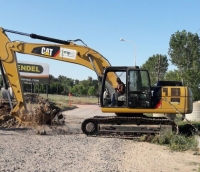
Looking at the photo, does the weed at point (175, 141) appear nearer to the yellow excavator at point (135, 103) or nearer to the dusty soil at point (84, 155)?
the dusty soil at point (84, 155)

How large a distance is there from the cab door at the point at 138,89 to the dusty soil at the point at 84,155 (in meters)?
1.46

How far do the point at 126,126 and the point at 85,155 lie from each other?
4039 millimetres

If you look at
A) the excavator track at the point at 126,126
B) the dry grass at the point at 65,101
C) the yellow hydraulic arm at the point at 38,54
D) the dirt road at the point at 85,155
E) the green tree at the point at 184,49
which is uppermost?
the green tree at the point at 184,49

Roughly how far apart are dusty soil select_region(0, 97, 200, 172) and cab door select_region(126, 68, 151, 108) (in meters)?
1.46

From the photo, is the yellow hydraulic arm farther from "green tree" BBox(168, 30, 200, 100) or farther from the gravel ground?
"green tree" BBox(168, 30, 200, 100)

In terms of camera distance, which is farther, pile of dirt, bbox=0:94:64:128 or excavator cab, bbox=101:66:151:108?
pile of dirt, bbox=0:94:64:128

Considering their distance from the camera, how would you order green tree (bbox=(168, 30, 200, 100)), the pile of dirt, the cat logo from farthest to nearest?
green tree (bbox=(168, 30, 200, 100))
the cat logo
the pile of dirt

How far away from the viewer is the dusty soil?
8109 millimetres

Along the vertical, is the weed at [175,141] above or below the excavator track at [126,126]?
below

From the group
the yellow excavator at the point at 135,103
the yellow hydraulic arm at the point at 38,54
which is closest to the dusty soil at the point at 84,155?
the yellow excavator at the point at 135,103

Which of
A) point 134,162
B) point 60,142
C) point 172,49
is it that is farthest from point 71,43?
point 172,49

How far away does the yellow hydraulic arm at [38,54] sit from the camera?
1478cm

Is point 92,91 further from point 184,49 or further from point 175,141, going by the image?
point 175,141

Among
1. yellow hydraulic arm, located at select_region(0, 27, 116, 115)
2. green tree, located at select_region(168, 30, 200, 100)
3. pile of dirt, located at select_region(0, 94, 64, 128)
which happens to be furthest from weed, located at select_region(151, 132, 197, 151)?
green tree, located at select_region(168, 30, 200, 100)
